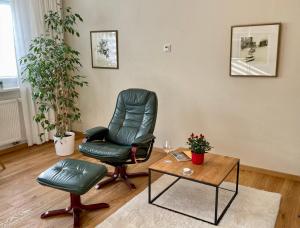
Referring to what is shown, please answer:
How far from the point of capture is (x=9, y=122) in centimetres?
407

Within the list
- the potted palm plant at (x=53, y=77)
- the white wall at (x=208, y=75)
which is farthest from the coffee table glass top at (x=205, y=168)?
the potted palm plant at (x=53, y=77)

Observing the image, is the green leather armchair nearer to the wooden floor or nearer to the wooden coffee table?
the wooden floor

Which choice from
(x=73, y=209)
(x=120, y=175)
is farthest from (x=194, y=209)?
(x=73, y=209)

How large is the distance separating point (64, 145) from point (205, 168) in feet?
7.47

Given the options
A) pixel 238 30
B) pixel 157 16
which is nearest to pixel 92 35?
pixel 157 16

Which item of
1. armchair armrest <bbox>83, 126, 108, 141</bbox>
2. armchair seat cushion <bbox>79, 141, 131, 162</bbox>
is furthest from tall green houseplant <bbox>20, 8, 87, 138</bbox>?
armchair seat cushion <bbox>79, 141, 131, 162</bbox>

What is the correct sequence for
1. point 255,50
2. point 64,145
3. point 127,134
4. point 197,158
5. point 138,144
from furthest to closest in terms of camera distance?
point 64,145 < point 127,134 < point 255,50 < point 138,144 < point 197,158

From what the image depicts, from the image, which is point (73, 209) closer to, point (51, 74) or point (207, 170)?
point (207, 170)

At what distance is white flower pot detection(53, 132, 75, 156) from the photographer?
402 cm

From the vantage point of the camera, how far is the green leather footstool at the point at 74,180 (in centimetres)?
227

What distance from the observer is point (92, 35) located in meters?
4.39

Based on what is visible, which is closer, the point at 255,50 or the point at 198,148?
the point at 198,148

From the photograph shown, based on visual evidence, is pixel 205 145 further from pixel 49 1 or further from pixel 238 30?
pixel 49 1

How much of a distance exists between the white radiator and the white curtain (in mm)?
120
